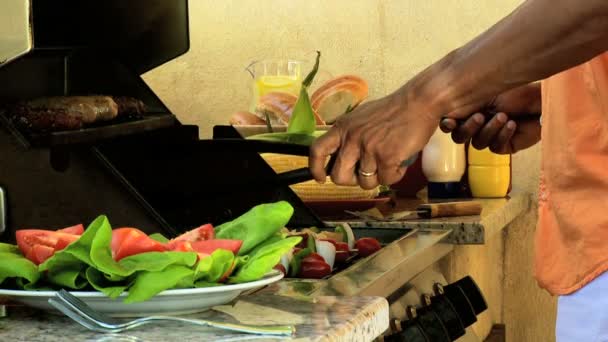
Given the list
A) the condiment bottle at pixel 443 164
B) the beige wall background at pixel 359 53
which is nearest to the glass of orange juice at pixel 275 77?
the beige wall background at pixel 359 53

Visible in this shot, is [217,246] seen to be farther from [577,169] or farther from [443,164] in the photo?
[443,164]

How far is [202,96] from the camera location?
3637 mm

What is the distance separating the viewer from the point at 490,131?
1.89m

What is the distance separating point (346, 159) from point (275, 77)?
1552 mm

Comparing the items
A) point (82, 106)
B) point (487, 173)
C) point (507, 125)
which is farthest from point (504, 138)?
point (487, 173)

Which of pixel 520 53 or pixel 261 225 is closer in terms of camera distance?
pixel 261 225

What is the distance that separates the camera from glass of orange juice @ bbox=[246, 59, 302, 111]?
10.0 ft

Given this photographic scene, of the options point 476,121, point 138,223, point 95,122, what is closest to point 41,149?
point 95,122

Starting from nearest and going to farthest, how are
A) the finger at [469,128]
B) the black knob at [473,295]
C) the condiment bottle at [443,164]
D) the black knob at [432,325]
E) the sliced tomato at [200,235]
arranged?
the sliced tomato at [200,235]
the finger at [469,128]
the black knob at [432,325]
the black knob at [473,295]
the condiment bottle at [443,164]

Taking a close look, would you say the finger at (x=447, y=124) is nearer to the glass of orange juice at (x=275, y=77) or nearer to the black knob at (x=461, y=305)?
the black knob at (x=461, y=305)

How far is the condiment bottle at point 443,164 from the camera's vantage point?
298 cm

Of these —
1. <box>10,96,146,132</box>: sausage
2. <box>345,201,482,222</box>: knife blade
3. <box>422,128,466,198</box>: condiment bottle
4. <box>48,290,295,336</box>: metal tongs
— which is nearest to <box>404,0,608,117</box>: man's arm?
<box>10,96,146,132</box>: sausage

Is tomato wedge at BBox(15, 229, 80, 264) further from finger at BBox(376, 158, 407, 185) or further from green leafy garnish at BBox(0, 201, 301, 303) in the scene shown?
finger at BBox(376, 158, 407, 185)

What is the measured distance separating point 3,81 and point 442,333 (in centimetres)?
94
